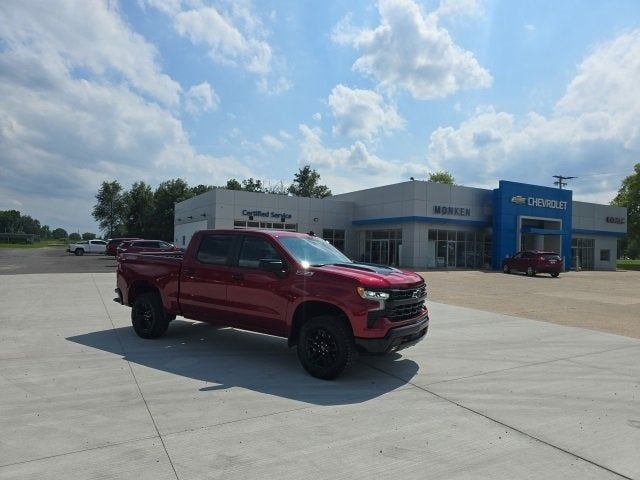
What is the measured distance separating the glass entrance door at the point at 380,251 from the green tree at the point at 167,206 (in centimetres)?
4892

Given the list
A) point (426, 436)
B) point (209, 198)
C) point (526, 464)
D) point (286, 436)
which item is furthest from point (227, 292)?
point (209, 198)

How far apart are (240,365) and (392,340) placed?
2.20 m

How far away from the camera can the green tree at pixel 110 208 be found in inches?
4321

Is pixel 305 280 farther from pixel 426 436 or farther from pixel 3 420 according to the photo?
pixel 3 420

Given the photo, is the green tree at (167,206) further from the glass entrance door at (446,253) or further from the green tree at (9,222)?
the green tree at (9,222)

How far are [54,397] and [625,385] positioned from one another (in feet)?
22.3

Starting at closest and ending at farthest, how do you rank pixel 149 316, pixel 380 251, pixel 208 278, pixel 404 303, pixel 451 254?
pixel 404 303 < pixel 208 278 < pixel 149 316 < pixel 451 254 < pixel 380 251

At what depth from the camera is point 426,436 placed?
4258 mm

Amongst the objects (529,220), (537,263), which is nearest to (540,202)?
(529,220)

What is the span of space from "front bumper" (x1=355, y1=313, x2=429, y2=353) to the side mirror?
1.39 meters

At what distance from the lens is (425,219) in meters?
35.9

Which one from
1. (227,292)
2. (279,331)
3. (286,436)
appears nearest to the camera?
(286,436)

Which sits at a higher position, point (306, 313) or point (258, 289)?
point (258, 289)

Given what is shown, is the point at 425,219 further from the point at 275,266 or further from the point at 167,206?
the point at 167,206
